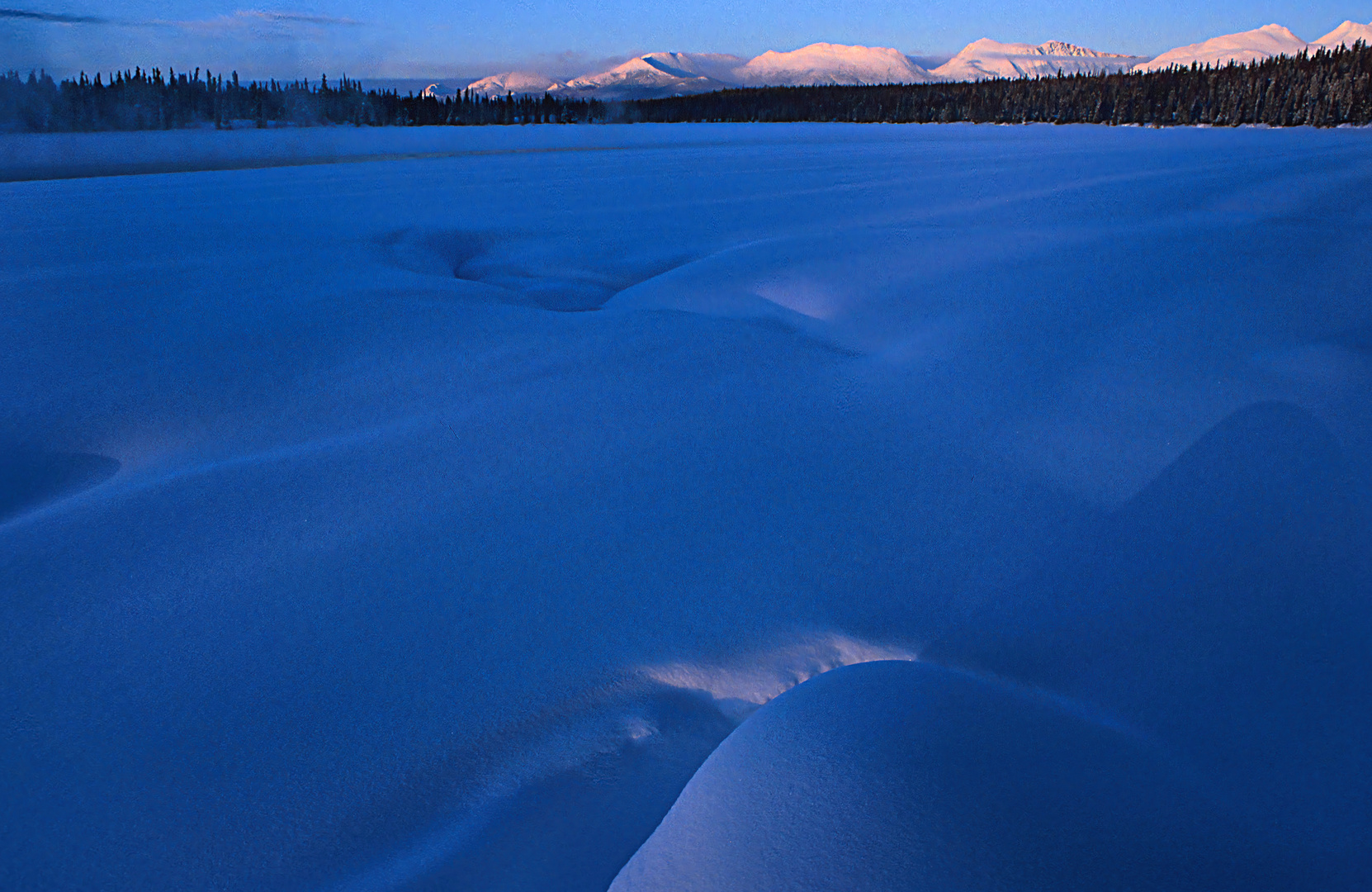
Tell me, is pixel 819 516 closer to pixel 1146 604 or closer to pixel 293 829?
pixel 1146 604

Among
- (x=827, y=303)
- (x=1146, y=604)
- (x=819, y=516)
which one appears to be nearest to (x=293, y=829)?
(x=819, y=516)

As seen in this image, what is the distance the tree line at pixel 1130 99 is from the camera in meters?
26.9

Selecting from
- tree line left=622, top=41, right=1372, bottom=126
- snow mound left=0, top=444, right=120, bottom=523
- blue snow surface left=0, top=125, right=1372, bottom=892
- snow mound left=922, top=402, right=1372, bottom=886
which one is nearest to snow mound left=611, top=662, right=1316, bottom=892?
blue snow surface left=0, top=125, right=1372, bottom=892

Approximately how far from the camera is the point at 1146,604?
159 cm

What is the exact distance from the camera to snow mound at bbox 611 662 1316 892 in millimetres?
943

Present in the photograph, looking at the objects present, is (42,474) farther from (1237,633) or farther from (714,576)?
(1237,633)

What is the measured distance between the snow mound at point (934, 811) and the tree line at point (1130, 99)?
1332 inches

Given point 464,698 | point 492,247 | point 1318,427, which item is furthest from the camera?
point 492,247

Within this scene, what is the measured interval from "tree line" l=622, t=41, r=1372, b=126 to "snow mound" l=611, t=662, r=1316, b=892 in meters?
33.8

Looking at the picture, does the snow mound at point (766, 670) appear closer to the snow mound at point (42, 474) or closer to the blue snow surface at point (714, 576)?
the blue snow surface at point (714, 576)

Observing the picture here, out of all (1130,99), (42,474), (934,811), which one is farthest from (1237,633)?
(1130,99)

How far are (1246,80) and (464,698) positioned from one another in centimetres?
4156

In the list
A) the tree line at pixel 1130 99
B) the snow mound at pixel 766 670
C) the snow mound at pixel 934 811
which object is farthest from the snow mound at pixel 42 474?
the tree line at pixel 1130 99

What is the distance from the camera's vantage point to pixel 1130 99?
36031 millimetres
